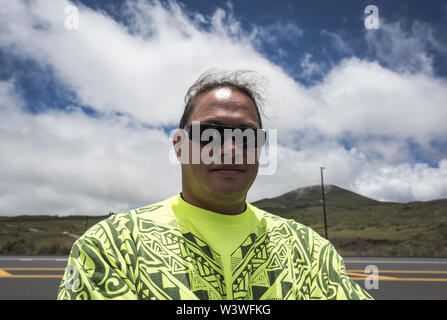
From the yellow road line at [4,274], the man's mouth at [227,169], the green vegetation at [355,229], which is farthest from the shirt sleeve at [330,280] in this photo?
the green vegetation at [355,229]

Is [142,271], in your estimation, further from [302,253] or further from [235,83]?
[235,83]

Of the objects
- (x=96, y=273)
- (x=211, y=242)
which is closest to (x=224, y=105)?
(x=211, y=242)

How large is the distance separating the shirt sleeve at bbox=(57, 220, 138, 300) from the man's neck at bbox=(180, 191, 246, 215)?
1.48ft

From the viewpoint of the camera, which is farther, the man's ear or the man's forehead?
the man's ear

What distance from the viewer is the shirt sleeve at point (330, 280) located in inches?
57.5

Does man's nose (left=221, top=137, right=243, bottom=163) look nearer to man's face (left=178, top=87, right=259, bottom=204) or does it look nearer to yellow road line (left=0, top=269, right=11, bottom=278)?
man's face (left=178, top=87, right=259, bottom=204)

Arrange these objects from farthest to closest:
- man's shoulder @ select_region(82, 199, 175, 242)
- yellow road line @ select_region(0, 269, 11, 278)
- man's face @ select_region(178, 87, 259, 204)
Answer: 1. yellow road line @ select_region(0, 269, 11, 278)
2. man's face @ select_region(178, 87, 259, 204)
3. man's shoulder @ select_region(82, 199, 175, 242)

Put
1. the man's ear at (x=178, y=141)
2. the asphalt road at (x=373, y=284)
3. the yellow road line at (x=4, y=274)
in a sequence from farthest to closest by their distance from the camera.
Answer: the yellow road line at (x=4, y=274)
the asphalt road at (x=373, y=284)
the man's ear at (x=178, y=141)

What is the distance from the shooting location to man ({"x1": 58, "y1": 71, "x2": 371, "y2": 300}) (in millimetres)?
1228

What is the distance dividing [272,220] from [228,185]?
0.45 metres

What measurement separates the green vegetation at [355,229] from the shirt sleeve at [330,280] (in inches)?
921

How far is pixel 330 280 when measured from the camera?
4.91ft

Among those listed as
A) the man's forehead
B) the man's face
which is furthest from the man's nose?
the man's forehead

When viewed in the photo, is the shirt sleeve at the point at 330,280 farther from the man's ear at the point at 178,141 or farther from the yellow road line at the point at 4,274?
the yellow road line at the point at 4,274
